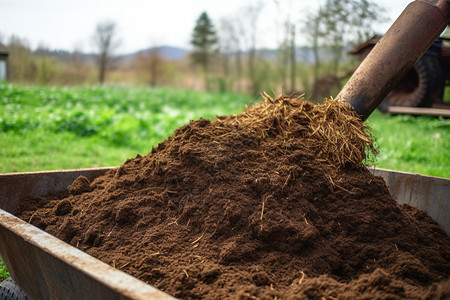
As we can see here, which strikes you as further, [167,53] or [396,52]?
[167,53]

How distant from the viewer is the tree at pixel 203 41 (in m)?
28.4

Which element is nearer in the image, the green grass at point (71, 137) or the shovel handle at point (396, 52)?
the shovel handle at point (396, 52)

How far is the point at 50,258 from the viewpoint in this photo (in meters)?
1.50

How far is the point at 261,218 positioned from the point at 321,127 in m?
0.87

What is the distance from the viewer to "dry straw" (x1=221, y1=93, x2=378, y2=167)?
7.82 feet

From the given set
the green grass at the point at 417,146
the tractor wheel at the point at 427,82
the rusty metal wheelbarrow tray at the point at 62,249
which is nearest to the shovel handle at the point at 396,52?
the rusty metal wheelbarrow tray at the point at 62,249

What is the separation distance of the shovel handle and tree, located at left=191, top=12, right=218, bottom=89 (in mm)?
24990

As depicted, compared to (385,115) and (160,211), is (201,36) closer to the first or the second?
(385,115)

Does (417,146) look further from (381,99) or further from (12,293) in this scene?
(12,293)

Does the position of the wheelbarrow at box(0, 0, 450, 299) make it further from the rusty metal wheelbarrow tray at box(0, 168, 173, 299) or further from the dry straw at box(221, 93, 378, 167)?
the dry straw at box(221, 93, 378, 167)

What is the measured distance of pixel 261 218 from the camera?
1894mm

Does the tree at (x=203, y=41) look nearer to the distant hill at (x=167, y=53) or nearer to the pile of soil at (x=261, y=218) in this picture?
the distant hill at (x=167, y=53)

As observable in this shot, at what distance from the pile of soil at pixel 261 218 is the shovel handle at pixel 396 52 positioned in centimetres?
19

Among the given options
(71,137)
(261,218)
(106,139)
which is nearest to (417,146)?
(106,139)
